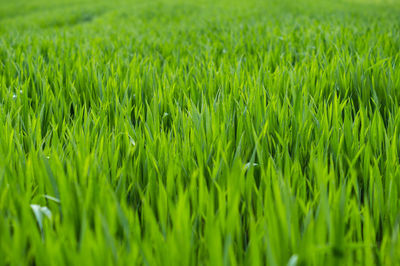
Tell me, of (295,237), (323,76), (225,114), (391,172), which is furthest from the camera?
(323,76)

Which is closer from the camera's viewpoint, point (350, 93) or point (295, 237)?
point (295, 237)

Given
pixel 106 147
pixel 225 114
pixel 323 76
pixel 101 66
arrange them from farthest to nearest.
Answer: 1. pixel 101 66
2. pixel 323 76
3. pixel 225 114
4. pixel 106 147

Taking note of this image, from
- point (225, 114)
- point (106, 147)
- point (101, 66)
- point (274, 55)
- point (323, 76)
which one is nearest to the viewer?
point (106, 147)

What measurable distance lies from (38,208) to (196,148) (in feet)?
1.44

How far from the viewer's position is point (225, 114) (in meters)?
1.23

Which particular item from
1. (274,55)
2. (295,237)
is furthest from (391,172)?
(274,55)

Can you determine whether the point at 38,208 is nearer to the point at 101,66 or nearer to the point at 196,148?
the point at 196,148

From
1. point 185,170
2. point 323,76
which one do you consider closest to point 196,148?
point 185,170

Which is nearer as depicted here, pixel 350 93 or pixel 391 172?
pixel 391 172

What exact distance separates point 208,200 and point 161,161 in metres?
0.28

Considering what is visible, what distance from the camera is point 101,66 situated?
221 cm

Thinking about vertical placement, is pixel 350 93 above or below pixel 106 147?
below

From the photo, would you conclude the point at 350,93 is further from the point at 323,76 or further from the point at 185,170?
the point at 185,170

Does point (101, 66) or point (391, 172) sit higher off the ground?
point (101, 66)
